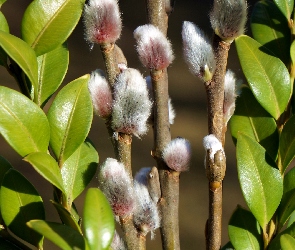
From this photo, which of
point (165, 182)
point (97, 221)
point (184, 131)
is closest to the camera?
point (97, 221)

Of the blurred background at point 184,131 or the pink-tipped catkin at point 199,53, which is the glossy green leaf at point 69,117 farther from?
the blurred background at point 184,131

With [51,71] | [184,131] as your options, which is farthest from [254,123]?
[184,131]

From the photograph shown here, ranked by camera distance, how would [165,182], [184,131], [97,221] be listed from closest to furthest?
[97,221]
[165,182]
[184,131]

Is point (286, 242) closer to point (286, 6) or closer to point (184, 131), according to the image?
point (286, 6)

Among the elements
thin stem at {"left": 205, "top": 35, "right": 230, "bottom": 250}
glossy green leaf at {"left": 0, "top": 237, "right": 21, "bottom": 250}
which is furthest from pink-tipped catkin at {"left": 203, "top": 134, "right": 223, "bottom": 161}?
glossy green leaf at {"left": 0, "top": 237, "right": 21, "bottom": 250}

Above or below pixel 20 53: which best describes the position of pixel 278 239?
below

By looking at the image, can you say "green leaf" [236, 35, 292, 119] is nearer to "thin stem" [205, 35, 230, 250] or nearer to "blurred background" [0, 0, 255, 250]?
"thin stem" [205, 35, 230, 250]

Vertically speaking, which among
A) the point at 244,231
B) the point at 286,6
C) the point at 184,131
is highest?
the point at 286,6

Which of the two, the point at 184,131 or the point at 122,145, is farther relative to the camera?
the point at 184,131
